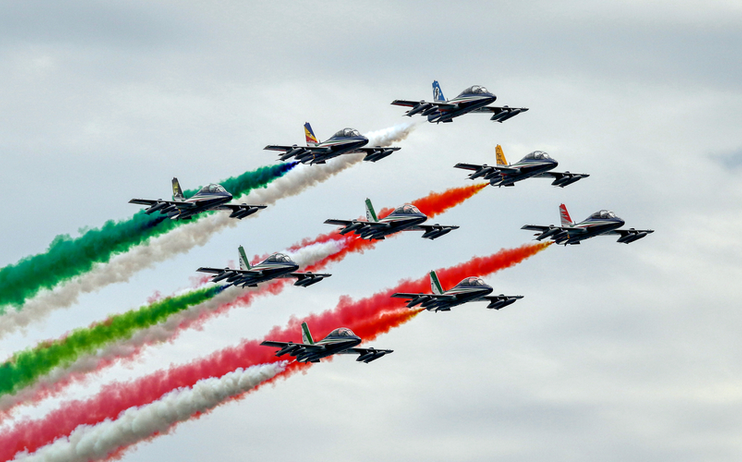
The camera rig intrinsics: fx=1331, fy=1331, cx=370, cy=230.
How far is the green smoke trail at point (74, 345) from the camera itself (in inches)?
5477

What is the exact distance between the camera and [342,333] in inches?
5172

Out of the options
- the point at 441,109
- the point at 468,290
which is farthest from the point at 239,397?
the point at 441,109

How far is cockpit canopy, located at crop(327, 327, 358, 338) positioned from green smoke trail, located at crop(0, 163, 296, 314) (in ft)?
74.8

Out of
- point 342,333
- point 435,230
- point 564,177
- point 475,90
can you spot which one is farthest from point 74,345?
point 564,177

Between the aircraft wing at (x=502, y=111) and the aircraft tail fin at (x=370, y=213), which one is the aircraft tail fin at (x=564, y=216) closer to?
the aircraft wing at (x=502, y=111)

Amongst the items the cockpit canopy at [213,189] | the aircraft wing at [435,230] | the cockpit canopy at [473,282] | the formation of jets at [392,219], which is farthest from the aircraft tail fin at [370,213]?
the cockpit canopy at [213,189]

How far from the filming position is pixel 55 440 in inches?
5428

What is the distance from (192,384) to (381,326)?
826 inches

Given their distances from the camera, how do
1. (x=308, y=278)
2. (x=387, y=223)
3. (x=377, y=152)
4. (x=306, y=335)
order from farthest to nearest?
(x=377, y=152) < (x=308, y=278) < (x=387, y=223) < (x=306, y=335)

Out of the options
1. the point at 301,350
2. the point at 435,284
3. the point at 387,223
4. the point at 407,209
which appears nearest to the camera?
the point at 301,350

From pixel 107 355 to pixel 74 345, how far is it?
12.6 feet

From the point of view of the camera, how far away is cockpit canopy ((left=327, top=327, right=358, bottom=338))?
5167 inches

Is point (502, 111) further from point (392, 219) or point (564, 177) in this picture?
point (392, 219)

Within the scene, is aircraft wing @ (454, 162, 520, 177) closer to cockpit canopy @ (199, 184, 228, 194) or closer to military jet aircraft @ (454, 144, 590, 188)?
military jet aircraft @ (454, 144, 590, 188)
